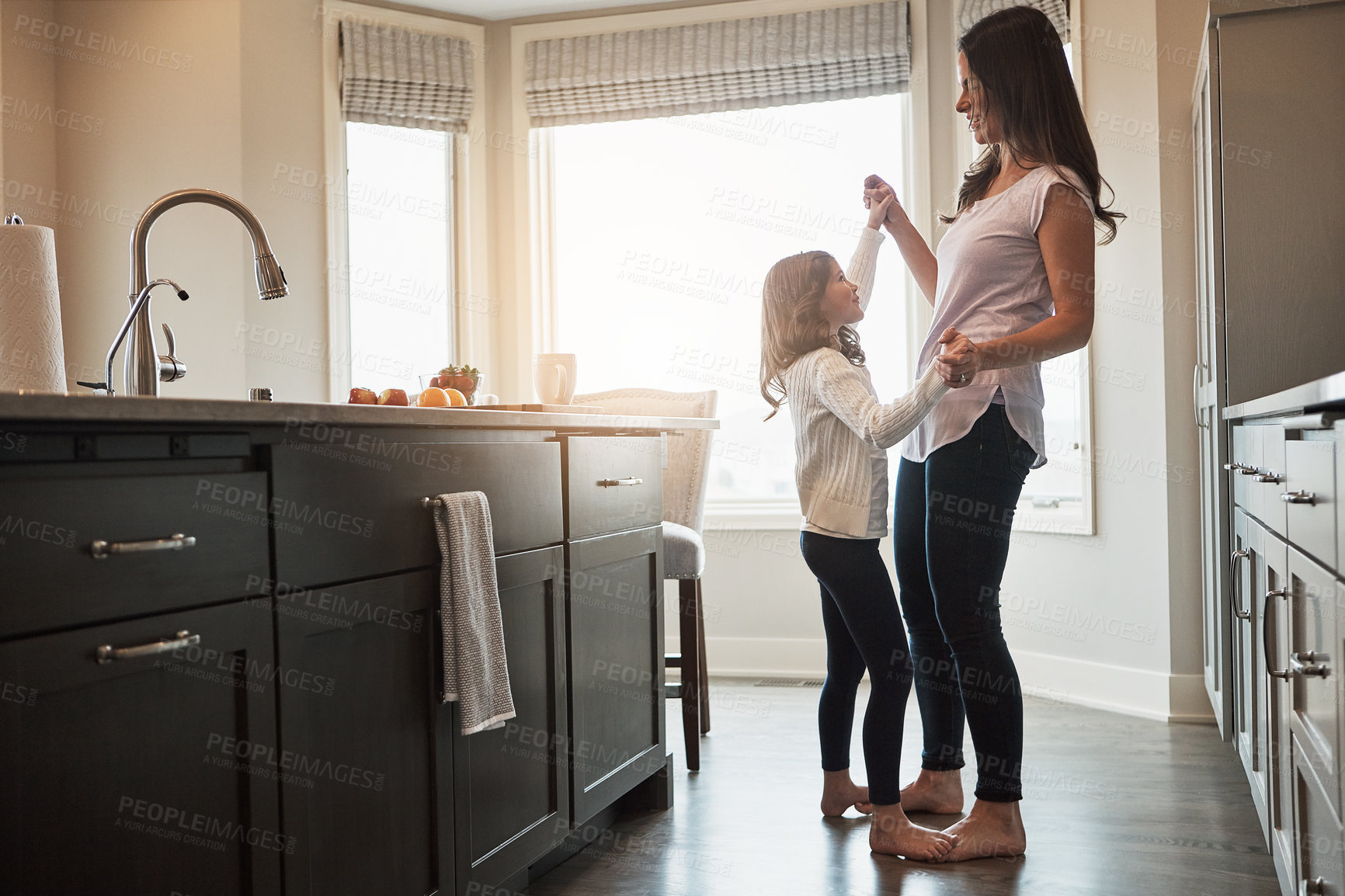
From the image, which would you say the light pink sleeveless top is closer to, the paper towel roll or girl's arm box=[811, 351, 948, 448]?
girl's arm box=[811, 351, 948, 448]

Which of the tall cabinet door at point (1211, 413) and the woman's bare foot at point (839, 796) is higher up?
the tall cabinet door at point (1211, 413)

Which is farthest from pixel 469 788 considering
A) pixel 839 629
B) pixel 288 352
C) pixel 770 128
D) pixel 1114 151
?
pixel 770 128

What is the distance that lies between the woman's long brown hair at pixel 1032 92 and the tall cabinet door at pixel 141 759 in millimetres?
1480

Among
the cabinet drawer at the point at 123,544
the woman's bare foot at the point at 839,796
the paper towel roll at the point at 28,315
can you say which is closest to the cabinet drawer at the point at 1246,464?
the woman's bare foot at the point at 839,796

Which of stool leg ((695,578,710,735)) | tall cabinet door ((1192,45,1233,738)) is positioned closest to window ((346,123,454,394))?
stool leg ((695,578,710,735))

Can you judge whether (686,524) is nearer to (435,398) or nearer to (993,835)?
(435,398)

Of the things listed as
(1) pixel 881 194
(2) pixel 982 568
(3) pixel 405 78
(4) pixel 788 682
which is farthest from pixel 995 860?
(3) pixel 405 78

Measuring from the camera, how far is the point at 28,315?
1.59 m

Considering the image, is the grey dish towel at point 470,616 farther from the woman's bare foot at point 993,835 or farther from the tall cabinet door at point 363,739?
the woman's bare foot at point 993,835

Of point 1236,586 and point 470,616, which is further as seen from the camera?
point 1236,586

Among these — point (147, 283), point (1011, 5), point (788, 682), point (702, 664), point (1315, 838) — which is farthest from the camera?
point (788, 682)

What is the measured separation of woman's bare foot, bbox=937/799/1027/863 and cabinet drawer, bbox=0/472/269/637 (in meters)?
1.40

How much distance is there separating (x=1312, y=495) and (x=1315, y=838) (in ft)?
1.41

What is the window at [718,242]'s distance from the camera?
153 inches
